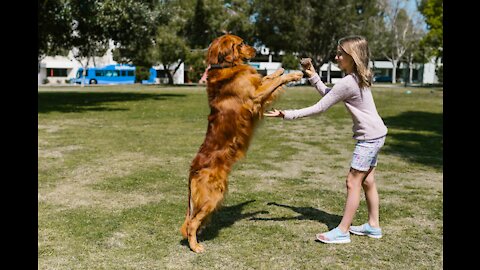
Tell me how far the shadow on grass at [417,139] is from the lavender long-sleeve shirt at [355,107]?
4993 mm

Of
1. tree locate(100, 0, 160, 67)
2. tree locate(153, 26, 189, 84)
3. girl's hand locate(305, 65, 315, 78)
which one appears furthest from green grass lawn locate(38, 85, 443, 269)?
tree locate(153, 26, 189, 84)

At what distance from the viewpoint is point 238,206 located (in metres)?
6.33

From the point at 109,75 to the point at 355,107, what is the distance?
72.8m

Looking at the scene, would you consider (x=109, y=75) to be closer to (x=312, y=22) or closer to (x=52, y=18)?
(x=312, y=22)

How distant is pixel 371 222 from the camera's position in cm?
524

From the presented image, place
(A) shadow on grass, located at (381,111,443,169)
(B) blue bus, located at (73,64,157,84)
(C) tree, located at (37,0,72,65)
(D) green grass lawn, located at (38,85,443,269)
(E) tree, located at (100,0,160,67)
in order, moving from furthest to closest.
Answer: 1. (B) blue bus, located at (73,64,157,84)
2. (E) tree, located at (100,0,160,67)
3. (C) tree, located at (37,0,72,65)
4. (A) shadow on grass, located at (381,111,443,169)
5. (D) green grass lawn, located at (38,85,443,269)

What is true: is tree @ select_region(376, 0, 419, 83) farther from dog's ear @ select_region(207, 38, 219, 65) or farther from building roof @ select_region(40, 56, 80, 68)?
dog's ear @ select_region(207, 38, 219, 65)

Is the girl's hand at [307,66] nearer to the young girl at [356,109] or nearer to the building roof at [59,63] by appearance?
the young girl at [356,109]

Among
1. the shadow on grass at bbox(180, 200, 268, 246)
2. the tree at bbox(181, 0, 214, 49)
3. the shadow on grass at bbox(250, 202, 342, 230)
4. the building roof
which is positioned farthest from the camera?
the building roof

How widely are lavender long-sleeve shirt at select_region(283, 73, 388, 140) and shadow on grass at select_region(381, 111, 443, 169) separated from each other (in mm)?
4993

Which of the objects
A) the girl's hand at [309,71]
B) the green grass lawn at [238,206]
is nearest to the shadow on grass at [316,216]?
the green grass lawn at [238,206]

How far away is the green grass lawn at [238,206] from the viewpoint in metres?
4.61

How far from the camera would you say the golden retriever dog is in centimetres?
472

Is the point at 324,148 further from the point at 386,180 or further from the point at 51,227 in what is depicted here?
the point at 51,227
